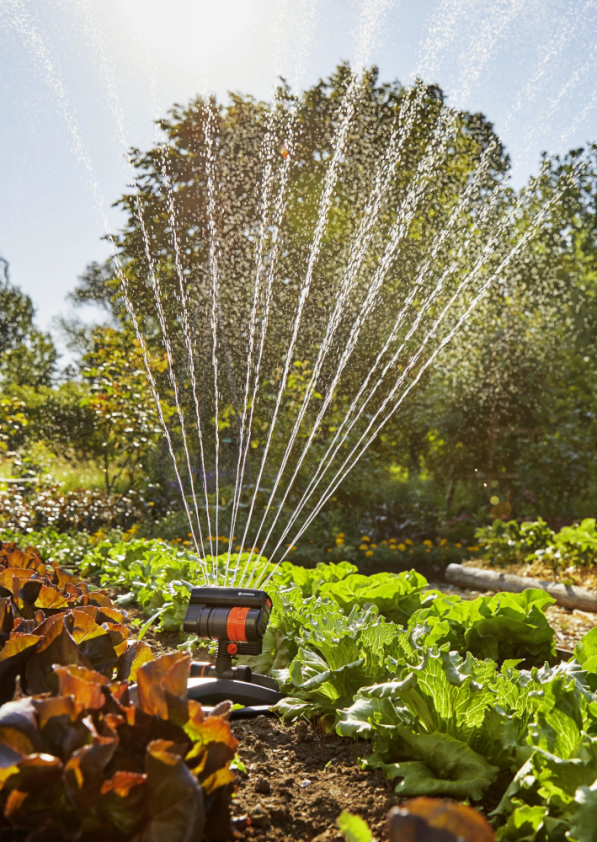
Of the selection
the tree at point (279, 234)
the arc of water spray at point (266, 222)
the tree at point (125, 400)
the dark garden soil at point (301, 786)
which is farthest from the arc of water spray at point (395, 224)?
the dark garden soil at point (301, 786)

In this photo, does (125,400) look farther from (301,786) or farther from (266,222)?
(301,786)

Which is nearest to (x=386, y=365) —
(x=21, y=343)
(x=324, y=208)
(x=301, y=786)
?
(x=324, y=208)

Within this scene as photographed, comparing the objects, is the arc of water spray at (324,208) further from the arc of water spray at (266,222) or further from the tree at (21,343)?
the tree at (21,343)

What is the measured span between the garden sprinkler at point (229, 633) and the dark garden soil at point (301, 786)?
0.11 meters

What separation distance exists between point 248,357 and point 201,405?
1.15 m

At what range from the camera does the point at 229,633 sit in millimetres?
2066

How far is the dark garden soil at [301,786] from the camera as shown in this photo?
126 cm

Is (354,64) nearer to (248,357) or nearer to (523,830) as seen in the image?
(248,357)

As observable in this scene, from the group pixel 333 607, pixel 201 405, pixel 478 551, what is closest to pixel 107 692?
pixel 333 607

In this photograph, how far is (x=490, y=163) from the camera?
29.2 feet

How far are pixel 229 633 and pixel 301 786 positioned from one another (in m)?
0.65

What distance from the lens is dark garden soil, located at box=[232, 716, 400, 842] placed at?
49.4 inches

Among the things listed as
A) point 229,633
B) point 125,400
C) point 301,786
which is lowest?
point 301,786

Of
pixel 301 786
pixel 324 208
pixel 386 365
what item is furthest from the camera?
pixel 386 365
